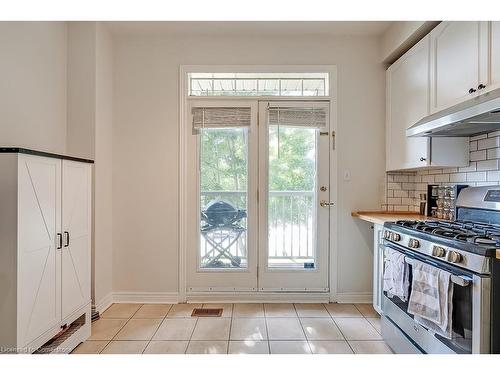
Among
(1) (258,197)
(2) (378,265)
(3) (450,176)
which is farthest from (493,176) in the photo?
(1) (258,197)

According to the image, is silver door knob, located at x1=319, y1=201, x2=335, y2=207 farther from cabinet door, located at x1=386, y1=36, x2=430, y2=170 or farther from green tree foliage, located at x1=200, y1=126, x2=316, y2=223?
cabinet door, located at x1=386, y1=36, x2=430, y2=170

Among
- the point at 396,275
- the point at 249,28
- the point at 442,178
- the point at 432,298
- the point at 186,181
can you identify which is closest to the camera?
the point at 432,298

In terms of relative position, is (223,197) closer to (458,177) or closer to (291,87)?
(291,87)

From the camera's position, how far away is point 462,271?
1.52m

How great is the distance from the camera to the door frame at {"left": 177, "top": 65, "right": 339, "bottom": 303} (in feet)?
10.1

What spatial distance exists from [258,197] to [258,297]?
1.01m

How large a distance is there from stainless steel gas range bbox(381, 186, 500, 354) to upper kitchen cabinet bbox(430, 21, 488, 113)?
701mm

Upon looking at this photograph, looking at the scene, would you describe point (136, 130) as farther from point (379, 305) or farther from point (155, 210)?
point (379, 305)

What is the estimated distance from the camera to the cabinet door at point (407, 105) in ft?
8.01

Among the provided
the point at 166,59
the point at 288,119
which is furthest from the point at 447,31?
the point at 166,59

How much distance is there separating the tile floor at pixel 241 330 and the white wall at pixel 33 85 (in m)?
1.59

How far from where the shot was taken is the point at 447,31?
85.2 inches

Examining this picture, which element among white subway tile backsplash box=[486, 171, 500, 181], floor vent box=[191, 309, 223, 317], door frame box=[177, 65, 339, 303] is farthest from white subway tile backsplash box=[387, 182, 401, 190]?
floor vent box=[191, 309, 223, 317]

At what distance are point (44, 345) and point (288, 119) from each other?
2.62m
